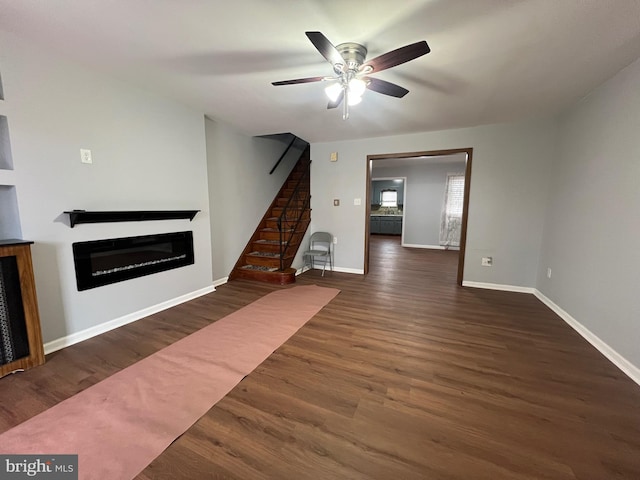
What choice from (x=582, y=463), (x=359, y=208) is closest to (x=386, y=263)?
(x=359, y=208)

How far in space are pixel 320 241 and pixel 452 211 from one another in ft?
13.9

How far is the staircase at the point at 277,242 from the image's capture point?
13.6ft

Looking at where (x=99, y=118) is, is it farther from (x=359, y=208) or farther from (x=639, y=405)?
(x=639, y=405)

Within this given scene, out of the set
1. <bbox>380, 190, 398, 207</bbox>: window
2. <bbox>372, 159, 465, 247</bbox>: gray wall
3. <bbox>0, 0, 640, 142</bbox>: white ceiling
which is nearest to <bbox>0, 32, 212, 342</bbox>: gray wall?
<bbox>0, 0, 640, 142</bbox>: white ceiling

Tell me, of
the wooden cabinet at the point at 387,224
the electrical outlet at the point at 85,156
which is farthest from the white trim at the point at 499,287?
the wooden cabinet at the point at 387,224

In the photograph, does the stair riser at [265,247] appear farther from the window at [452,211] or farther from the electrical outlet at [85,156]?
the window at [452,211]

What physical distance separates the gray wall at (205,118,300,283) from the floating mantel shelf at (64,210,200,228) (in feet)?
2.64

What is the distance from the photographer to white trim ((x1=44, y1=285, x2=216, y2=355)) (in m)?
2.17

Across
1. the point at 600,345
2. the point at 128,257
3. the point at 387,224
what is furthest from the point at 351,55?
the point at 387,224

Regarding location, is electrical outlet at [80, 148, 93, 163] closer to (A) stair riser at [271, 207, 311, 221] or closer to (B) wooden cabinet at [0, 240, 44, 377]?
(B) wooden cabinet at [0, 240, 44, 377]

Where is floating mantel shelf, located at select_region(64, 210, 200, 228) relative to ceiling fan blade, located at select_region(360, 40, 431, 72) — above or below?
below

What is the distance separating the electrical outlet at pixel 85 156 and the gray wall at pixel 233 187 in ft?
5.00

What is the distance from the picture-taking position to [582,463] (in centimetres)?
123

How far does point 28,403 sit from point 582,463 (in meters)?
3.06
